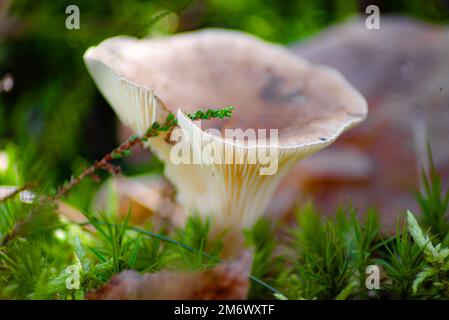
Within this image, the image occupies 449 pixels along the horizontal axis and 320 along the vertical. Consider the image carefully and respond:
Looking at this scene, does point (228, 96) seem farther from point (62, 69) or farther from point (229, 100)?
point (62, 69)

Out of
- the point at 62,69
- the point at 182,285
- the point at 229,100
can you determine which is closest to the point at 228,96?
the point at 229,100

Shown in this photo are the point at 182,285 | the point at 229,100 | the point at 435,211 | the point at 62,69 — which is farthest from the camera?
the point at 62,69

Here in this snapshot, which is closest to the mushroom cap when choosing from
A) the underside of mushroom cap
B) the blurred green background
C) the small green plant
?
the underside of mushroom cap

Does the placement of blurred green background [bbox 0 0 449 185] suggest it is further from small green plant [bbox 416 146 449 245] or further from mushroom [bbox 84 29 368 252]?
small green plant [bbox 416 146 449 245]

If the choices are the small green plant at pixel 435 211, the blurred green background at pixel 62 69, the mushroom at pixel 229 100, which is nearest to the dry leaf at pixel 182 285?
the mushroom at pixel 229 100

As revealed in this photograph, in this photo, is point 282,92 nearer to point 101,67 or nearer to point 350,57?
point 101,67
